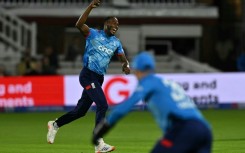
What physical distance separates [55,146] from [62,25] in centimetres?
1815

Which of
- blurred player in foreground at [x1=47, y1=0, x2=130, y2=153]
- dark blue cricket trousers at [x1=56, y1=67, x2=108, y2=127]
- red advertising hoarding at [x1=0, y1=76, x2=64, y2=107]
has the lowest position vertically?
red advertising hoarding at [x1=0, y1=76, x2=64, y2=107]

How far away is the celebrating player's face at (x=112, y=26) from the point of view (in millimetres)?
15055

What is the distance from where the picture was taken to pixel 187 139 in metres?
9.04

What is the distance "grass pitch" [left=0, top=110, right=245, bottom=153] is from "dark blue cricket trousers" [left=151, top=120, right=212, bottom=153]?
6.35 metres

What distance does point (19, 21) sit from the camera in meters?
32.4

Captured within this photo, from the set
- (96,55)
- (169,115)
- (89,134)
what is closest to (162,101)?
(169,115)

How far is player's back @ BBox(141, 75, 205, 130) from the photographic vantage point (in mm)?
9250

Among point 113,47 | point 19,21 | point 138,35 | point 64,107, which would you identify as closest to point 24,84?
point 64,107

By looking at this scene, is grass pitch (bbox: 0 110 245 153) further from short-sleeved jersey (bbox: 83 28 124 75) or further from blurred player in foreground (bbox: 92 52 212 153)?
blurred player in foreground (bbox: 92 52 212 153)

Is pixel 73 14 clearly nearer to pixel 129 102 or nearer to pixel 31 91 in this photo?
pixel 31 91

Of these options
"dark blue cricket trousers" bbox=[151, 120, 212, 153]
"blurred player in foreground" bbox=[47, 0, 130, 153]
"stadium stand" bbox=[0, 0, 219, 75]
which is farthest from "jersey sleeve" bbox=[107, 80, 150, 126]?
"stadium stand" bbox=[0, 0, 219, 75]

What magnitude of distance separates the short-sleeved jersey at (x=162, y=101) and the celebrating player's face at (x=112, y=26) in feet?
18.8

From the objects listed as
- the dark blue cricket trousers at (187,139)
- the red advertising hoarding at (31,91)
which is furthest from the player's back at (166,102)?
the red advertising hoarding at (31,91)

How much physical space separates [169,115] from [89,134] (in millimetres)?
10837
